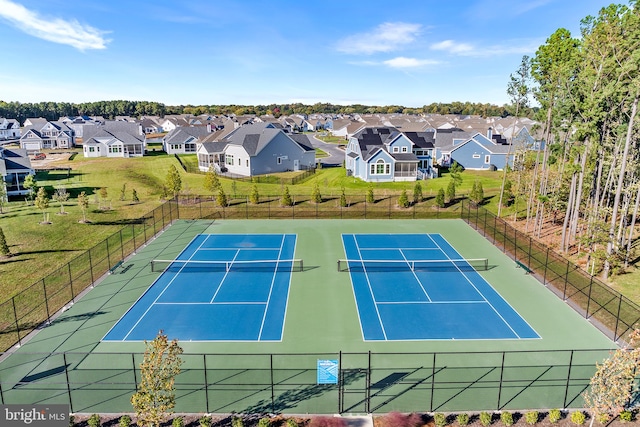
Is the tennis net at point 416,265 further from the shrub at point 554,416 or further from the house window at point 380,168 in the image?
the house window at point 380,168

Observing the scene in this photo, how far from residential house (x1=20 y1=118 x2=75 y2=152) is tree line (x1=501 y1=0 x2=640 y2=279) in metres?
82.5

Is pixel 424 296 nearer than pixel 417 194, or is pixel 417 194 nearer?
pixel 424 296

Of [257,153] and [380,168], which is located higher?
[257,153]

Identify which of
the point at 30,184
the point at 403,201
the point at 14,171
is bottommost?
the point at 403,201

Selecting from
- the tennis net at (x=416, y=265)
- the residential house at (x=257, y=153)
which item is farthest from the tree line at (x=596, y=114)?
the residential house at (x=257, y=153)

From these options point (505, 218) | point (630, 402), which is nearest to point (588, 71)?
point (505, 218)

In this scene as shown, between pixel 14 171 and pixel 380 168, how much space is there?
125 ft

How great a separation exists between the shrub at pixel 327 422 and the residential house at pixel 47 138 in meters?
86.3

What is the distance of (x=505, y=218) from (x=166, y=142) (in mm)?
56108

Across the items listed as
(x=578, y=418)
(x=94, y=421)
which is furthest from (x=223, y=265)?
(x=578, y=418)

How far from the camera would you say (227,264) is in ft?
86.3

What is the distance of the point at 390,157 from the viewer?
49.7m

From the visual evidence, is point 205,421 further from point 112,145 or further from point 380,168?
point 112,145

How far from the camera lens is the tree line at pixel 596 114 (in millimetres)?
23328
